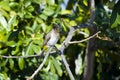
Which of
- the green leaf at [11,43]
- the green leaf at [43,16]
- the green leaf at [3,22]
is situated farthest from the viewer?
the green leaf at [43,16]

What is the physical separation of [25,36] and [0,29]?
24cm

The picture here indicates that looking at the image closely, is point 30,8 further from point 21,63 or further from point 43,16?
point 21,63

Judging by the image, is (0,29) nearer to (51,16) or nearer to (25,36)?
(25,36)

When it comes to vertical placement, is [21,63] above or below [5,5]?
below

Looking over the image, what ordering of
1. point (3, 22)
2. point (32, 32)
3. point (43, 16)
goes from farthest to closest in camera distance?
point (43, 16)
point (32, 32)
point (3, 22)

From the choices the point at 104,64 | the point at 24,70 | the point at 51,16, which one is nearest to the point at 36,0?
the point at 51,16

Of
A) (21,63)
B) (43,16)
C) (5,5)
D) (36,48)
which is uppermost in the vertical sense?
(5,5)

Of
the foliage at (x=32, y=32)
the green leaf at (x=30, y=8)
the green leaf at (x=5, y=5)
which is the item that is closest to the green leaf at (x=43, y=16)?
the foliage at (x=32, y=32)

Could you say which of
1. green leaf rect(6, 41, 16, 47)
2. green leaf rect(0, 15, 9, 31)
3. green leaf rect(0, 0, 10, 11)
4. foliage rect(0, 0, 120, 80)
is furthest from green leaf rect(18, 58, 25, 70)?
green leaf rect(0, 0, 10, 11)

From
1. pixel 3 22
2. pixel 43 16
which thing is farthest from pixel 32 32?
pixel 3 22

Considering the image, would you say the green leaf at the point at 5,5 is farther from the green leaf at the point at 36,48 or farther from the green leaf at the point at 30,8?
the green leaf at the point at 36,48

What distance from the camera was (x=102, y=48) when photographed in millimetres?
3832

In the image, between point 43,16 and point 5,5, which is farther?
point 43,16

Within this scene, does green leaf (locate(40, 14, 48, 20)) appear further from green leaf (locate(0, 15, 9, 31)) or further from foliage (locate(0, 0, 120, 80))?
green leaf (locate(0, 15, 9, 31))
